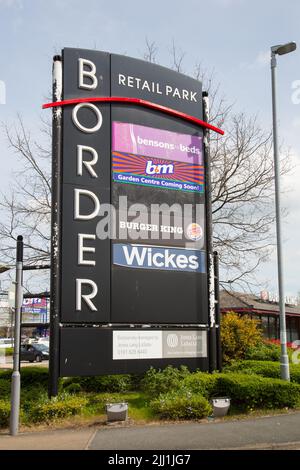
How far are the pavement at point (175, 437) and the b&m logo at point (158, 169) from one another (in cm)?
667

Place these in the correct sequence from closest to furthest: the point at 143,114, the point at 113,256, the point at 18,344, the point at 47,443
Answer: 1. the point at 47,443
2. the point at 18,344
3. the point at 113,256
4. the point at 143,114

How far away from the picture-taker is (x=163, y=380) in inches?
523

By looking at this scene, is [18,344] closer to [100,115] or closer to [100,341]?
[100,341]

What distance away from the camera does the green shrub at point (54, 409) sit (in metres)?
11.8

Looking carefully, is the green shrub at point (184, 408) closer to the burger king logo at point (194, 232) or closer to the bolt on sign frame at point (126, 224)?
the bolt on sign frame at point (126, 224)

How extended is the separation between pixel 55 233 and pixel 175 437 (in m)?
5.61

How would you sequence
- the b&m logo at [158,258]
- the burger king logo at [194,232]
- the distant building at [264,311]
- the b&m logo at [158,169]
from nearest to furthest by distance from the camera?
the b&m logo at [158,258]
the b&m logo at [158,169]
the burger king logo at [194,232]
the distant building at [264,311]

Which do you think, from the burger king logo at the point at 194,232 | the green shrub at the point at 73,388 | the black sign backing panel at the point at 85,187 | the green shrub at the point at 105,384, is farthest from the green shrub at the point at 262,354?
the black sign backing panel at the point at 85,187

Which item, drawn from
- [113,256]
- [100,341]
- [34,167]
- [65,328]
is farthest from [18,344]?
[34,167]

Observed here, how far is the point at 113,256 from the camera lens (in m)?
13.5

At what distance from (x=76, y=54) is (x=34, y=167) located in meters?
8.64

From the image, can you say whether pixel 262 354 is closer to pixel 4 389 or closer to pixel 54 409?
pixel 54 409

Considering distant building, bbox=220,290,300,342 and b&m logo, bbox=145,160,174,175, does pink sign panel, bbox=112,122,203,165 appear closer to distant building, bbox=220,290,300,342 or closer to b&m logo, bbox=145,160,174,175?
b&m logo, bbox=145,160,174,175
